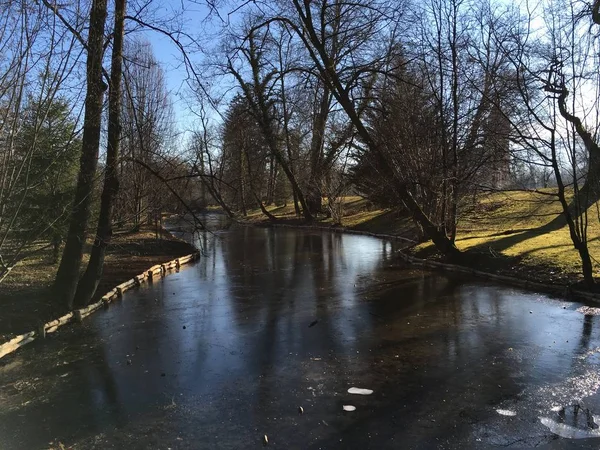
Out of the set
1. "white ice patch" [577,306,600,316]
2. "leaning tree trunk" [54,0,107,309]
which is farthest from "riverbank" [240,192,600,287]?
Result: "leaning tree trunk" [54,0,107,309]

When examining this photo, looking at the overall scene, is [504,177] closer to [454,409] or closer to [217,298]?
[217,298]

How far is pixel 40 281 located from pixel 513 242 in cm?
1392

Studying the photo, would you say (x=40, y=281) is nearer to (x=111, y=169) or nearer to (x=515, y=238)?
(x=111, y=169)

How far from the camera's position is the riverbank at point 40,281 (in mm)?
9086

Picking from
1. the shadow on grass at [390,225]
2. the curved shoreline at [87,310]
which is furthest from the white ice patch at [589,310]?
the shadow on grass at [390,225]

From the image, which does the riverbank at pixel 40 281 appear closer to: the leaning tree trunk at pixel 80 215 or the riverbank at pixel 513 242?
the leaning tree trunk at pixel 80 215

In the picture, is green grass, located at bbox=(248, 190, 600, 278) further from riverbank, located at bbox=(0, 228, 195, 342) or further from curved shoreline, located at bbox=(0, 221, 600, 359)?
riverbank, located at bbox=(0, 228, 195, 342)

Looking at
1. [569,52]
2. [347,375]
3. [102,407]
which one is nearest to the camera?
[102,407]

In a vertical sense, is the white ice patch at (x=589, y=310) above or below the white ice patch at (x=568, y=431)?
above

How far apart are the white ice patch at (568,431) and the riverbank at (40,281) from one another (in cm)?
794

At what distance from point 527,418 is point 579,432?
1.55 feet

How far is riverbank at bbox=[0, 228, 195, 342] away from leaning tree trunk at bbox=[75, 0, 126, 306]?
1.51ft

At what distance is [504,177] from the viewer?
1922 centimetres

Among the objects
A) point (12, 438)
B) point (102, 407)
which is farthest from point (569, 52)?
point (12, 438)
